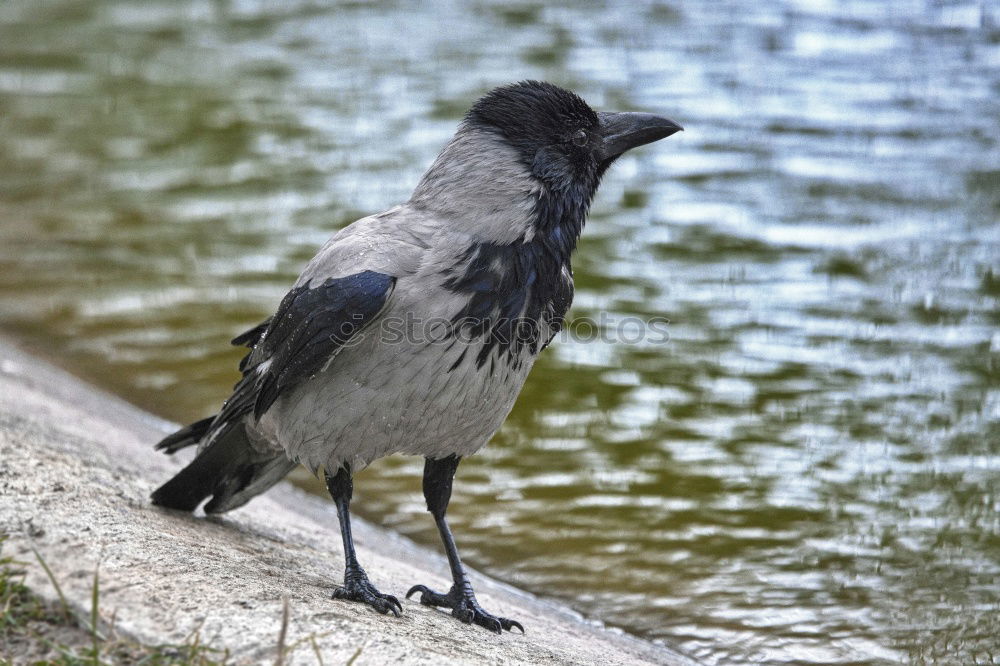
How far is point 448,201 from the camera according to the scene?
170 inches

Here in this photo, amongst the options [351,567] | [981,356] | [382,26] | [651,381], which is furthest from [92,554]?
[382,26]

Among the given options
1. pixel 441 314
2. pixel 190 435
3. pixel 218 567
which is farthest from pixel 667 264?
pixel 218 567

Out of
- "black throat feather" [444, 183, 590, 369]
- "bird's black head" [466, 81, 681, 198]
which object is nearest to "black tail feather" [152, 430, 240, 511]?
→ "black throat feather" [444, 183, 590, 369]

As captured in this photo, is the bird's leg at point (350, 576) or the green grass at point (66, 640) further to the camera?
the bird's leg at point (350, 576)

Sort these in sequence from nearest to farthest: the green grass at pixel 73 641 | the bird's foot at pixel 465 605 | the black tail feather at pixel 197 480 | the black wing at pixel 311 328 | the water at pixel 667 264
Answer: the green grass at pixel 73 641, the black wing at pixel 311 328, the bird's foot at pixel 465 605, the black tail feather at pixel 197 480, the water at pixel 667 264

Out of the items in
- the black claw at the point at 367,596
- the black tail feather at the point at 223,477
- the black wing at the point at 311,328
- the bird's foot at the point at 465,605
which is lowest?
the bird's foot at the point at 465,605

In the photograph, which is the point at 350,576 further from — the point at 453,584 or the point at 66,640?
the point at 66,640

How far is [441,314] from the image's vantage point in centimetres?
401

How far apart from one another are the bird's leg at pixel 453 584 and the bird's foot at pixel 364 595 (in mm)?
283

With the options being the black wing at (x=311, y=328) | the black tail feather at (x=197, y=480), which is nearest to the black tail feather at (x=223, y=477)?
the black tail feather at (x=197, y=480)

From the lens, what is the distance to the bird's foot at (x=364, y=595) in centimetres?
407

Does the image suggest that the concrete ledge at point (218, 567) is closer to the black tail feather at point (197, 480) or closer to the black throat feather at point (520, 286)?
the black tail feather at point (197, 480)

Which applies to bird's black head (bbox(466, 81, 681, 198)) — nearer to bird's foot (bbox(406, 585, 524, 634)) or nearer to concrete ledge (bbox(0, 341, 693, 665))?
bird's foot (bbox(406, 585, 524, 634))

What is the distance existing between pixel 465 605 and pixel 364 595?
0.42 m
